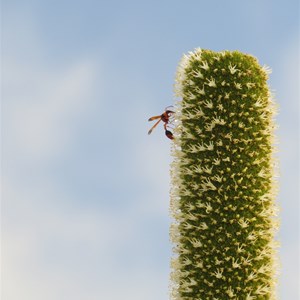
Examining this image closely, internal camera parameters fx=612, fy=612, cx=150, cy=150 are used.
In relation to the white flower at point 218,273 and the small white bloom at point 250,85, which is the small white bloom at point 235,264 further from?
the small white bloom at point 250,85

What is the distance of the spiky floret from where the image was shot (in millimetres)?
Result: 10602

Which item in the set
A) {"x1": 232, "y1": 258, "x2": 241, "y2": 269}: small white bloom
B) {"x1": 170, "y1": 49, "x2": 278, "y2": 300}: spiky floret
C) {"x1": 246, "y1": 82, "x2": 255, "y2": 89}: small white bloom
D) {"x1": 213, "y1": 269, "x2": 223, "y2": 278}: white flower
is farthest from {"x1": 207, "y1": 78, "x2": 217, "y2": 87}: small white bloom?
{"x1": 213, "y1": 269, "x2": 223, "y2": 278}: white flower

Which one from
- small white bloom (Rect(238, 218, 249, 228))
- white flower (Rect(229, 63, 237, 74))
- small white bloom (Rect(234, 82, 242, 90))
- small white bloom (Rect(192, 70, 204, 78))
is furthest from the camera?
small white bloom (Rect(192, 70, 204, 78))

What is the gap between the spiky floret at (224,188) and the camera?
10602 millimetres

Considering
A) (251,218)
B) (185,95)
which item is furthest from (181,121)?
(251,218)

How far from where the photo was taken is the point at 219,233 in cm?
1062

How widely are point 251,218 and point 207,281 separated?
1.34 m

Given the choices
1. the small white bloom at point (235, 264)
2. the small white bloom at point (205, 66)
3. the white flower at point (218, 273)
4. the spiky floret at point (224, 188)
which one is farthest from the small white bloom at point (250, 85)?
the white flower at point (218, 273)

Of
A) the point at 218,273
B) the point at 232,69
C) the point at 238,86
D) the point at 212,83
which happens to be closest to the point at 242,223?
the point at 218,273

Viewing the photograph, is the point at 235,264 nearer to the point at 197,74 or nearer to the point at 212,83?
the point at 212,83

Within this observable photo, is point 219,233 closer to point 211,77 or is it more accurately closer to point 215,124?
point 215,124

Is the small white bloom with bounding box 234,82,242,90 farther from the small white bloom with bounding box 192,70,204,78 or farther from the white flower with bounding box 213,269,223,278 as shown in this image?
the white flower with bounding box 213,269,223,278

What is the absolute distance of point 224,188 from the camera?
35.1 ft

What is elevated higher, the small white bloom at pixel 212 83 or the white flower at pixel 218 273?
the small white bloom at pixel 212 83
